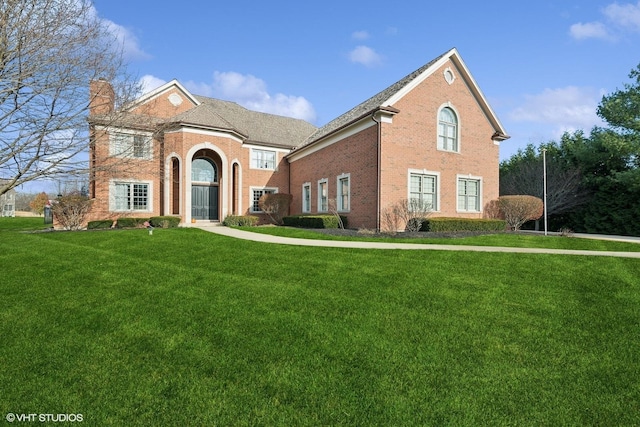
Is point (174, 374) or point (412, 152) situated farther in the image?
point (412, 152)

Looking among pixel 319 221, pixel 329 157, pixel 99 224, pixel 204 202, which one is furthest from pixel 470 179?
pixel 99 224

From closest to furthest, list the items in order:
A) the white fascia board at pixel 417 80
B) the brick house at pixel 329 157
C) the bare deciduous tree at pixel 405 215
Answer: the brick house at pixel 329 157
the bare deciduous tree at pixel 405 215
the white fascia board at pixel 417 80

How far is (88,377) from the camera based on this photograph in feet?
10.4

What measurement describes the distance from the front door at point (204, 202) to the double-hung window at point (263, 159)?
3.55 meters

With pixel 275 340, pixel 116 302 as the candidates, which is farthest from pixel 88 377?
pixel 116 302

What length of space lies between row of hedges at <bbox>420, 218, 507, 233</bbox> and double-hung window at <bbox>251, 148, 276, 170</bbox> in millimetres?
13788

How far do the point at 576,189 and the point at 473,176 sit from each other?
369 inches

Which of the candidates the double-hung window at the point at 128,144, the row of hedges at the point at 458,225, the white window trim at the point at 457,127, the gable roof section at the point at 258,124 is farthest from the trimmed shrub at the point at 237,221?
the white window trim at the point at 457,127

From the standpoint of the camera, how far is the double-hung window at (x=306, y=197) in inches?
849

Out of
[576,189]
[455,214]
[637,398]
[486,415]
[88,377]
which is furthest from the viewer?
[576,189]

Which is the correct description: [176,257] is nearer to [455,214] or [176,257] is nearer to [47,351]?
[47,351]

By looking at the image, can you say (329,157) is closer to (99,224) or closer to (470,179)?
(470,179)

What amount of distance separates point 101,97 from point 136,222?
411 inches

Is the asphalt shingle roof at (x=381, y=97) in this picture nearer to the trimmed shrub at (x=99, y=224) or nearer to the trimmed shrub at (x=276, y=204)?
the trimmed shrub at (x=276, y=204)
